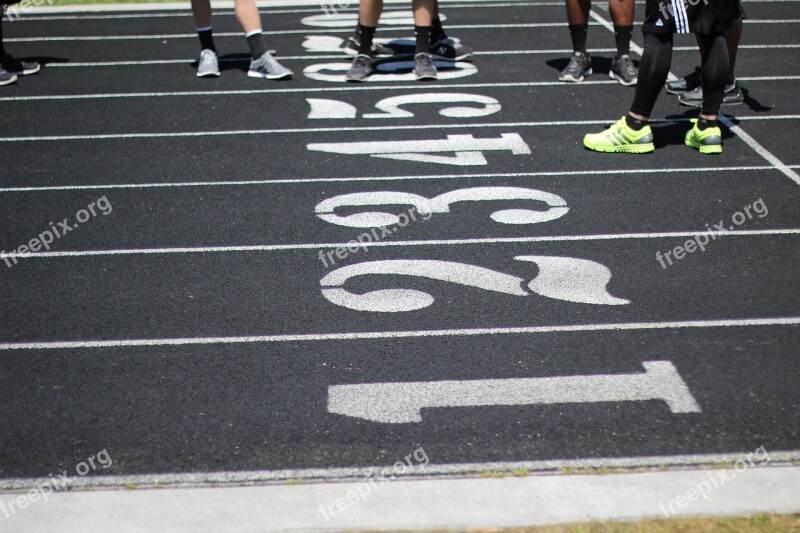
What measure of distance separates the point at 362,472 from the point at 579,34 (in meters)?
6.19

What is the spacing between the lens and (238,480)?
3.67 metres

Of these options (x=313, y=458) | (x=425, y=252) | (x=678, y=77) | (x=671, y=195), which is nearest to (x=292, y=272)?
(x=425, y=252)

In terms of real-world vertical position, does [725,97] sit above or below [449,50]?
below

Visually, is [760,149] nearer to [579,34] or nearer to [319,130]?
[579,34]

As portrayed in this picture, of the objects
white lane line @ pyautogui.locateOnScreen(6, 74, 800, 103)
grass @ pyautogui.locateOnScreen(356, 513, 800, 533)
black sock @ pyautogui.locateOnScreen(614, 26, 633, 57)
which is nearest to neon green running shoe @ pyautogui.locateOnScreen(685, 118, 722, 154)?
black sock @ pyautogui.locateOnScreen(614, 26, 633, 57)

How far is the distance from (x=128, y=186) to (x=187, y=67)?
3.49 m

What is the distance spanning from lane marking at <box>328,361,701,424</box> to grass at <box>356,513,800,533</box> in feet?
2.82

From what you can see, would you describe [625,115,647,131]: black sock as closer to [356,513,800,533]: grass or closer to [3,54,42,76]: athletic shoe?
[356,513,800,533]: grass

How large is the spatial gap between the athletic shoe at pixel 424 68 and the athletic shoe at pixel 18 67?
3857mm

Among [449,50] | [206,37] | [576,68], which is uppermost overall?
[206,37]

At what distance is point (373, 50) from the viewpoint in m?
10.4

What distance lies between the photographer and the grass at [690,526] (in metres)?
3.21

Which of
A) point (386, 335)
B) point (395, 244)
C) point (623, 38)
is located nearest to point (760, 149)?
point (623, 38)

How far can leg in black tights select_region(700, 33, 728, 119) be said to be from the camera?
7.00 m
